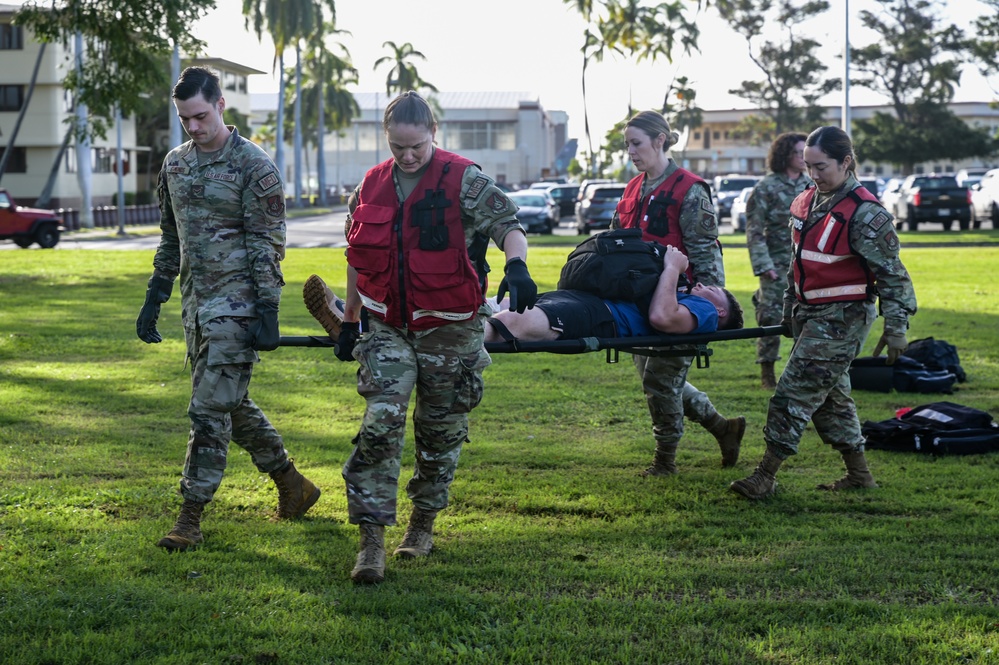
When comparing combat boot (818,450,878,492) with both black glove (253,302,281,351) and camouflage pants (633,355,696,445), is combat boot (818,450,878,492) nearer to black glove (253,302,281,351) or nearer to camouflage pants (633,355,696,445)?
camouflage pants (633,355,696,445)

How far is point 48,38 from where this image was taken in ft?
70.6

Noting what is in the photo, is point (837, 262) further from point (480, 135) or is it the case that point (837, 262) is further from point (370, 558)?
point (480, 135)

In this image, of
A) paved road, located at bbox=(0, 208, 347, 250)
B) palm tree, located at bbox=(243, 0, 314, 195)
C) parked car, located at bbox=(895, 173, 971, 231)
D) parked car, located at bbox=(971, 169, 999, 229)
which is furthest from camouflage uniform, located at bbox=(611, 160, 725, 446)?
palm tree, located at bbox=(243, 0, 314, 195)

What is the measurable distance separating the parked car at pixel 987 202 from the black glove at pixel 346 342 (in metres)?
37.9

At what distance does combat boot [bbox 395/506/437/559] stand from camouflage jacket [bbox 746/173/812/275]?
519 centimetres

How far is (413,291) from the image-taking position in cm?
528

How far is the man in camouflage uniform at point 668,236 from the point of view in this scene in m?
7.14

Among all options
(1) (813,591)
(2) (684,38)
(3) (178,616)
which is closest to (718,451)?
(1) (813,591)

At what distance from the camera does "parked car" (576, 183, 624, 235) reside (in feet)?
129

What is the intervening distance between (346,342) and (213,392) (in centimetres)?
67

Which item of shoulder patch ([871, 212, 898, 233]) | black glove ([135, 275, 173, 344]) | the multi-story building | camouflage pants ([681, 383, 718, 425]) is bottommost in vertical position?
camouflage pants ([681, 383, 718, 425])

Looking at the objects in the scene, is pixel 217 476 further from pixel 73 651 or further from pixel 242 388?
pixel 73 651

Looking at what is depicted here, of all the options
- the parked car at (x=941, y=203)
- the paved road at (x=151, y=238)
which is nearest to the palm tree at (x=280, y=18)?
the paved road at (x=151, y=238)

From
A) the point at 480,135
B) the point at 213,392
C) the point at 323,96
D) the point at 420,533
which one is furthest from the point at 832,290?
the point at 480,135
